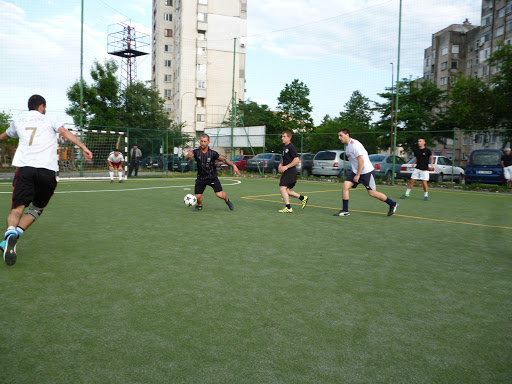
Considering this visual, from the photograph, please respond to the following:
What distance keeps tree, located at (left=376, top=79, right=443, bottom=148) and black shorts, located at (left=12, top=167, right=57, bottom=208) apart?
37.0 metres

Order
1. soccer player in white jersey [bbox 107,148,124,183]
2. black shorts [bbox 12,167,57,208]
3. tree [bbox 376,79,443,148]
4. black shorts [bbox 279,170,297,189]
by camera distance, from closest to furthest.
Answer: black shorts [bbox 12,167,57,208] < black shorts [bbox 279,170,297,189] < soccer player in white jersey [bbox 107,148,124,183] < tree [bbox 376,79,443,148]

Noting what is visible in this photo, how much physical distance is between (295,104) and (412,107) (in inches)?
821

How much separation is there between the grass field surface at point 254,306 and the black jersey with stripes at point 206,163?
8.03 feet

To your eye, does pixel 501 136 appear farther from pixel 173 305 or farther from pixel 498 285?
pixel 173 305

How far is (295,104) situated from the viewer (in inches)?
2311

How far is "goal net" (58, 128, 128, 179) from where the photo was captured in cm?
2059

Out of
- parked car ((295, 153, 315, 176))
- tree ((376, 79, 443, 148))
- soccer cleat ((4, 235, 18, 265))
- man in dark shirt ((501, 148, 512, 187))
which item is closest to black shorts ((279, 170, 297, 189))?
soccer cleat ((4, 235, 18, 265))

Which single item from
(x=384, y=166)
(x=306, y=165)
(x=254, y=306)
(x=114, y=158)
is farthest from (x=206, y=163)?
(x=306, y=165)

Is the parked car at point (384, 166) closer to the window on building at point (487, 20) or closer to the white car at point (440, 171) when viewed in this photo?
the white car at point (440, 171)

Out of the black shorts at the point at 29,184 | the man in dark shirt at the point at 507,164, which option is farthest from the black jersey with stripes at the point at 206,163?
the man in dark shirt at the point at 507,164

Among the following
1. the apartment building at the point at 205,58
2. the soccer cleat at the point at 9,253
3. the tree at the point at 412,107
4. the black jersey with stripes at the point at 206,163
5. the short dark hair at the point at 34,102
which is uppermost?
the apartment building at the point at 205,58

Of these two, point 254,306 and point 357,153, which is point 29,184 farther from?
point 357,153

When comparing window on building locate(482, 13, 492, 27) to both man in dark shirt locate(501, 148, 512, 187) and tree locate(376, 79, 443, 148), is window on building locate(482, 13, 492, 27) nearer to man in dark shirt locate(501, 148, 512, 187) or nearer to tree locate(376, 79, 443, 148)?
tree locate(376, 79, 443, 148)

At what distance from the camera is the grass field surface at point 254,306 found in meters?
2.54
